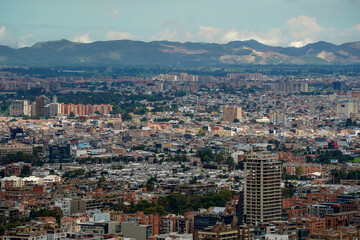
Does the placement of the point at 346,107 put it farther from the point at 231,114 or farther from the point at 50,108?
the point at 50,108

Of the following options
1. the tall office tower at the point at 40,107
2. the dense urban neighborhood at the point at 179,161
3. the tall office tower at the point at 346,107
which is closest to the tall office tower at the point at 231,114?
the dense urban neighborhood at the point at 179,161

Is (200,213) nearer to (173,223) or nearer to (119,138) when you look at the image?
(173,223)

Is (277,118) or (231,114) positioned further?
(231,114)

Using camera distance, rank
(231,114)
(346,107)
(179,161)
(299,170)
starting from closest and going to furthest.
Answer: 1. (299,170)
2. (179,161)
3. (231,114)
4. (346,107)

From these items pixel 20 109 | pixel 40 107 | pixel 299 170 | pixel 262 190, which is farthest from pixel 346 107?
pixel 262 190

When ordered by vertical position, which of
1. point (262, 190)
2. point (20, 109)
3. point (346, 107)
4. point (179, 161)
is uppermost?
point (262, 190)

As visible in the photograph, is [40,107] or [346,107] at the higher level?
[346,107]

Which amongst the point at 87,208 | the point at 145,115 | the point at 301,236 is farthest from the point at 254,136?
the point at 301,236
